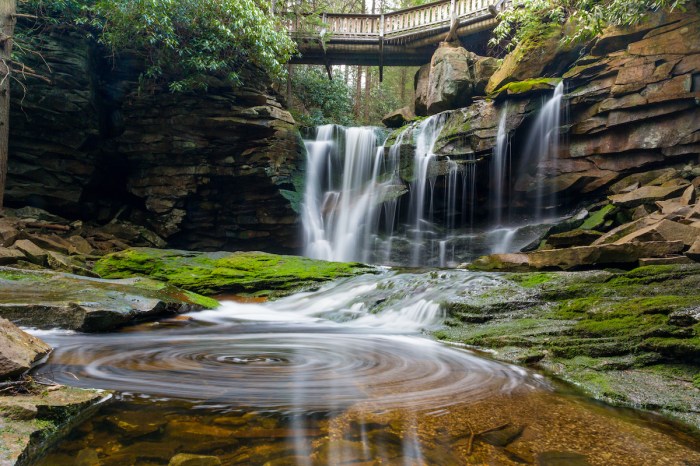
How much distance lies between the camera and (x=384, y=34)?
18.1 m

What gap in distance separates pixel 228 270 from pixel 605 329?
8.29 meters

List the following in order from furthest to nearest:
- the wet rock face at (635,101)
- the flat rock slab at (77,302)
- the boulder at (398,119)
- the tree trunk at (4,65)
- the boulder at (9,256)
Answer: the boulder at (398,119)
the wet rock face at (635,101)
the tree trunk at (4,65)
the boulder at (9,256)
the flat rock slab at (77,302)

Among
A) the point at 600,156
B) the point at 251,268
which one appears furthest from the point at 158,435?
A: the point at 600,156

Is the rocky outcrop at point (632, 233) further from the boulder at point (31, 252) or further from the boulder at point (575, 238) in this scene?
the boulder at point (31, 252)

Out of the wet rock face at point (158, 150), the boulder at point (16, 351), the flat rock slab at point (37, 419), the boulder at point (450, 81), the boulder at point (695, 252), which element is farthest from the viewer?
the boulder at point (450, 81)

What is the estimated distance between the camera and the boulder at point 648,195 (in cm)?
931

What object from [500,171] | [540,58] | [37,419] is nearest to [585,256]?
[500,171]

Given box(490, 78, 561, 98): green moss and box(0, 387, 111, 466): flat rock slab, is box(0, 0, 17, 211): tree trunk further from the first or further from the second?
box(490, 78, 561, 98): green moss

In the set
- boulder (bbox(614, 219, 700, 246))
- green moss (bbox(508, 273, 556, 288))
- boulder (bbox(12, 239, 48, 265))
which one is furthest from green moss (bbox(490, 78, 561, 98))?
boulder (bbox(12, 239, 48, 265))

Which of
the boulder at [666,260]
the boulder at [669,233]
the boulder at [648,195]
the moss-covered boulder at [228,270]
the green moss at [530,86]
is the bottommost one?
the moss-covered boulder at [228,270]

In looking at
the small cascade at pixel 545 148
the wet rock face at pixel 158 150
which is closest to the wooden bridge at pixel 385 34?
the wet rock face at pixel 158 150

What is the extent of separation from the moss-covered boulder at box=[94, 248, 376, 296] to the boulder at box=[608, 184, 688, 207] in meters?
6.26

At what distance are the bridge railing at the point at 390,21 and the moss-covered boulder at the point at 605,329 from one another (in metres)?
14.7

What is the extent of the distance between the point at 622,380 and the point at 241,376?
3.16 metres
